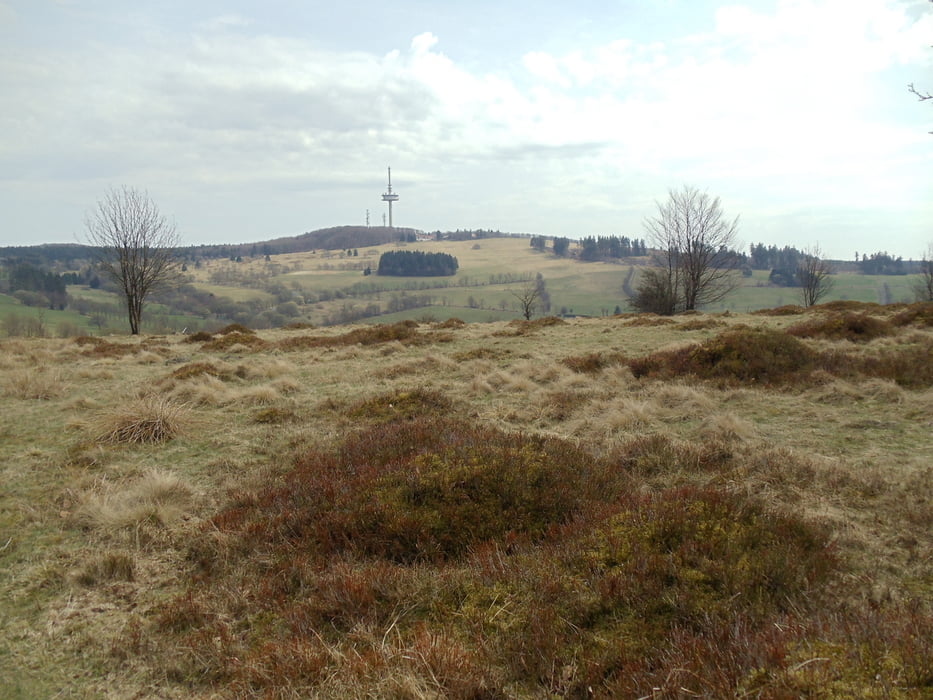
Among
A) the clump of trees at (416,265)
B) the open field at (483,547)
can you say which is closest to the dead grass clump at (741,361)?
the open field at (483,547)

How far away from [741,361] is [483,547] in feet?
27.7

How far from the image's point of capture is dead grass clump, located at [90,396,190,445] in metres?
7.60

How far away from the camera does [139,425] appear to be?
7.75 meters

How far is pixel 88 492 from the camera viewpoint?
5.47 meters

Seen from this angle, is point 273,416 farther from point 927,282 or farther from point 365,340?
point 927,282

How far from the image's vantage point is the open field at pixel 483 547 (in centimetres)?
256

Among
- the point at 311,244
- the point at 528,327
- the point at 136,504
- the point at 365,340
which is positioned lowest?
the point at 136,504

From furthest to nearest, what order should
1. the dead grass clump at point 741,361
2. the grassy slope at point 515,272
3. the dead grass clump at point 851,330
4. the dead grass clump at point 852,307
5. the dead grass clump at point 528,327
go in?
1. the grassy slope at point 515,272
2. the dead grass clump at point 528,327
3. the dead grass clump at point 852,307
4. the dead grass clump at point 851,330
5. the dead grass clump at point 741,361

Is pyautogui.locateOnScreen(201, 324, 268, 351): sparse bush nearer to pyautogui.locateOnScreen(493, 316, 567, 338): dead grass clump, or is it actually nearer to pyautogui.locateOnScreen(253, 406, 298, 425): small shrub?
pyautogui.locateOnScreen(493, 316, 567, 338): dead grass clump

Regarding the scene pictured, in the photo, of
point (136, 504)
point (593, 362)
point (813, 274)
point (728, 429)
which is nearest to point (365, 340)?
point (593, 362)

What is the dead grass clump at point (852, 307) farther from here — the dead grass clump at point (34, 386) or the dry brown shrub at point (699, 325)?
the dead grass clump at point (34, 386)

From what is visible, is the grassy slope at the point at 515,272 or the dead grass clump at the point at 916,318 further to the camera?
the grassy slope at the point at 515,272

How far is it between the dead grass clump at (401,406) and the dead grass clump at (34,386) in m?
7.03

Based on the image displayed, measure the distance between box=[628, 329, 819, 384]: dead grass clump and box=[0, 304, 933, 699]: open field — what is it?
1.01 m
